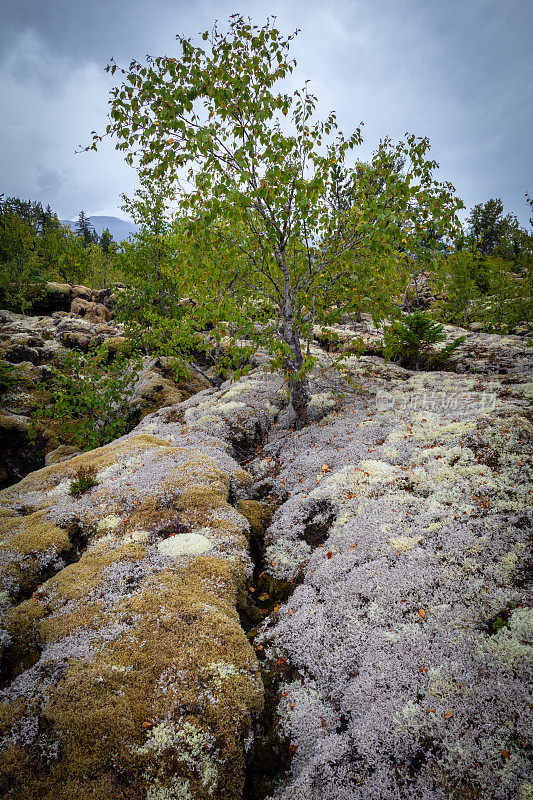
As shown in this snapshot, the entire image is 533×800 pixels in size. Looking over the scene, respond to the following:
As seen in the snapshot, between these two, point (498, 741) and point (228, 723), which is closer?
point (498, 741)

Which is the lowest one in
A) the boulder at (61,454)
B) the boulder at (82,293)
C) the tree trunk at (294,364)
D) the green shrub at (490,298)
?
the boulder at (61,454)

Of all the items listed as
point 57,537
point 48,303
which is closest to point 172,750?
point 57,537

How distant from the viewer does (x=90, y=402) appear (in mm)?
18500

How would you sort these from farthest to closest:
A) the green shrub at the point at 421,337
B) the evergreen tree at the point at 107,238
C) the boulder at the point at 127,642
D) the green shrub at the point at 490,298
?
the evergreen tree at the point at 107,238 → the green shrub at the point at 490,298 → the green shrub at the point at 421,337 → the boulder at the point at 127,642

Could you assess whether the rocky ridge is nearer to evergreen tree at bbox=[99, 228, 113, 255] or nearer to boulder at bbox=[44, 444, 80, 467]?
boulder at bbox=[44, 444, 80, 467]

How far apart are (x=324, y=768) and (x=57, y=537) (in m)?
6.92

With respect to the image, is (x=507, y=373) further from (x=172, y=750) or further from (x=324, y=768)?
(x=172, y=750)

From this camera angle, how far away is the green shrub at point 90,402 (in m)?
18.4

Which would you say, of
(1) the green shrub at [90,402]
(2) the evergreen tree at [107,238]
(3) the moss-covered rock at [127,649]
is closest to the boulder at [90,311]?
(2) the evergreen tree at [107,238]

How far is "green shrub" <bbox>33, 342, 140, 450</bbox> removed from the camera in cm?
1841

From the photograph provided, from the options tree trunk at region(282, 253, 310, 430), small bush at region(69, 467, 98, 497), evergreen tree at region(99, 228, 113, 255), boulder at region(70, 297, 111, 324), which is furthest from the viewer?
boulder at region(70, 297, 111, 324)

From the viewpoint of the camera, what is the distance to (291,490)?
1095cm

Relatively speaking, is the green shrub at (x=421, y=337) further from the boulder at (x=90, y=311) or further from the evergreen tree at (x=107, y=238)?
the boulder at (x=90, y=311)

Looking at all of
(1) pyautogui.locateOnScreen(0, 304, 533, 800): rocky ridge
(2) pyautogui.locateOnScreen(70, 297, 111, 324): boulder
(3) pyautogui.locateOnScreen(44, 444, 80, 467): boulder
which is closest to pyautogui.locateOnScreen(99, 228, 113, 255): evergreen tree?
(2) pyautogui.locateOnScreen(70, 297, 111, 324): boulder
